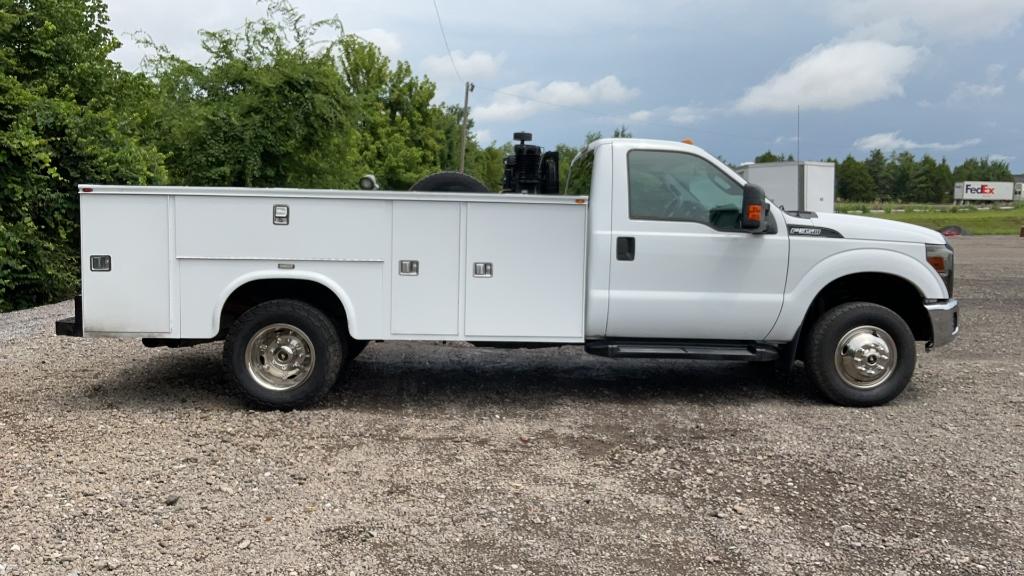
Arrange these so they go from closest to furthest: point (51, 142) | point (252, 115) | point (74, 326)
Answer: point (74, 326), point (51, 142), point (252, 115)

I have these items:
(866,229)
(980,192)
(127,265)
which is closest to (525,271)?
(866,229)

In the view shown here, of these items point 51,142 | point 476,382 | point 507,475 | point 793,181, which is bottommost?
point 507,475

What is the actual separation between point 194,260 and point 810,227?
15.5 feet

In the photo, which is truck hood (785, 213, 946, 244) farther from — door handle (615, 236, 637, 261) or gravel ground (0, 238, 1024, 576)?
gravel ground (0, 238, 1024, 576)

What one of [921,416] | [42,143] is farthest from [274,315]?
[42,143]

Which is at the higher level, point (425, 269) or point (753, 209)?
point (753, 209)

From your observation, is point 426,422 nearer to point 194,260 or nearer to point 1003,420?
point 194,260

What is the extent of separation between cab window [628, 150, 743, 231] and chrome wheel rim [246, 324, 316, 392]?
273cm

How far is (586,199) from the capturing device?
5930 millimetres

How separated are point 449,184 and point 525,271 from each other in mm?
1119

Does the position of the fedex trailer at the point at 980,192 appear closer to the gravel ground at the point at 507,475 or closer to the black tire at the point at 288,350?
the gravel ground at the point at 507,475

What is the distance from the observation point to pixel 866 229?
627 centimetres

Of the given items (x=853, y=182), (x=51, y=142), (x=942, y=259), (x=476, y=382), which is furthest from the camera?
(x=853, y=182)

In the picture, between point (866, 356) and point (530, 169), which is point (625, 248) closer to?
point (530, 169)
